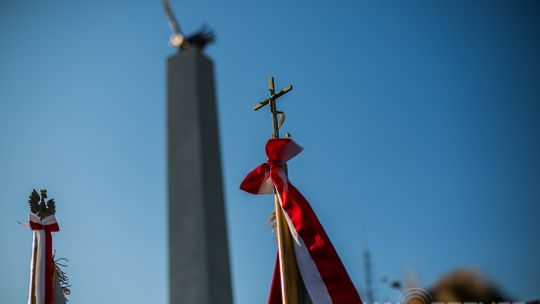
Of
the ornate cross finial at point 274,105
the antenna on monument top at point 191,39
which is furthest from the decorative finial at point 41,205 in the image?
the antenna on monument top at point 191,39

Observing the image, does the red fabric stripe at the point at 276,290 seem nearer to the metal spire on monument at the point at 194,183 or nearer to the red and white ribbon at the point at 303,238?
the red and white ribbon at the point at 303,238

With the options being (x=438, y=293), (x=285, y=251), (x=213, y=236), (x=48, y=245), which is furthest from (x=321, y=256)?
(x=438, y=293)

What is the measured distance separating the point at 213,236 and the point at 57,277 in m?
7.44

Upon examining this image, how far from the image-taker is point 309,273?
5.86m

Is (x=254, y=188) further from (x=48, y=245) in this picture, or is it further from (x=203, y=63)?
(x=48, y=245)

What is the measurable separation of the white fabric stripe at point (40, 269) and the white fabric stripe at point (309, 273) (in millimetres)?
5110

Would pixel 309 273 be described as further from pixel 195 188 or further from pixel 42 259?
pixel 42 259

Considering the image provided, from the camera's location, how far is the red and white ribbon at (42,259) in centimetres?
884

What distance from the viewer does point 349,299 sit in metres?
5.74

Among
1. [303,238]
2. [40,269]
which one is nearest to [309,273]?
[303,238]

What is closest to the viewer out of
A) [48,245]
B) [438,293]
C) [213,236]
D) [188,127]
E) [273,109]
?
[213,236]

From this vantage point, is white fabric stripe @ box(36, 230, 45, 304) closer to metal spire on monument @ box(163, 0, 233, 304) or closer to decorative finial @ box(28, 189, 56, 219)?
decorative finial @ box(28, 189, 56, 219)

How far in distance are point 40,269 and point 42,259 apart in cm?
17

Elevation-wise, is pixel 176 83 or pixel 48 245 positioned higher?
pixel 176 83
